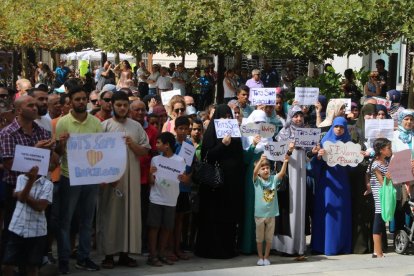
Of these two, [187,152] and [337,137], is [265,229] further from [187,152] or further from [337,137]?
[337,137]

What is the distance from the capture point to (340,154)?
11.0m

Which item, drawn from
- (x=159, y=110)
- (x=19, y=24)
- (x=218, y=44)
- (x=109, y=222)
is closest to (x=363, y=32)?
(x=218, y=44)

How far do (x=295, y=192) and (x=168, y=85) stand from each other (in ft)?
46.3

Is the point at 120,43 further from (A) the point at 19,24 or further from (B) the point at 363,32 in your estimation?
(A) the point at 19,24

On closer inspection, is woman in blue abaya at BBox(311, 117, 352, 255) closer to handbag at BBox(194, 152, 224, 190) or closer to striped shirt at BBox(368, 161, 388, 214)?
striped shirt at BBox(368, 161, 388, 214)

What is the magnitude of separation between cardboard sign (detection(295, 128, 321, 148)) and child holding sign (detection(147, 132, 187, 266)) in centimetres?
145

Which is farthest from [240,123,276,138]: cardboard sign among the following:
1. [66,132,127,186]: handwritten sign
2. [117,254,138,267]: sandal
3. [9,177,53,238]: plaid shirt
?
[9,177,53,238]: plaid shirt

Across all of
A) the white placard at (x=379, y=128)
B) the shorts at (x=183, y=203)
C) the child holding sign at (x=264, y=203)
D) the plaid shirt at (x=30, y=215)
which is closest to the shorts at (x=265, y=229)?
the child holding sign at (x=264, y=203)

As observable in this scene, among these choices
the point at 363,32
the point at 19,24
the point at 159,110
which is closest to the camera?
the point at 159,110

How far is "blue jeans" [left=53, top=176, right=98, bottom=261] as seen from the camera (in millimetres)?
9516

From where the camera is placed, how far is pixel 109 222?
9969 millimetres

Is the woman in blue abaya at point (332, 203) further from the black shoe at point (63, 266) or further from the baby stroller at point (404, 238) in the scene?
the black shoe at point (63, 266)

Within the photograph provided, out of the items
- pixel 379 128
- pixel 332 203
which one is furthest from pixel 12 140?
pixel 379 128

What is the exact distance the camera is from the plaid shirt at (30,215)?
26.8ft
